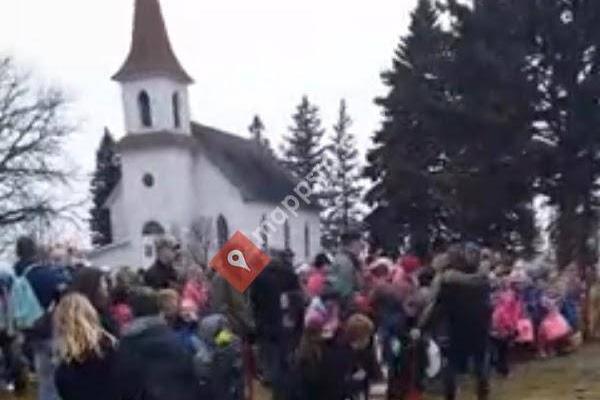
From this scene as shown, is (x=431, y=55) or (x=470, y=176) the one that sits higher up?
(x=431, y=55)

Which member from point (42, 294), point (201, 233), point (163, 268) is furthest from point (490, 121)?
point (201, 233)

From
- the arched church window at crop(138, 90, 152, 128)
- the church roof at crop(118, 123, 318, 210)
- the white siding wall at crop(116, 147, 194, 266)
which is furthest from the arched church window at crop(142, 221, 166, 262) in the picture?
the arched church window at crop(138, 90, 152, 128)

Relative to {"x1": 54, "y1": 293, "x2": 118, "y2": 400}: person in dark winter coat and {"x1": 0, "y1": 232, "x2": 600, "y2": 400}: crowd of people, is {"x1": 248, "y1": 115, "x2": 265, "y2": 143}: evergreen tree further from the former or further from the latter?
{"x1": 54, "y1": 293, "x2": 118, "y2": 400}: person in dark winter coat

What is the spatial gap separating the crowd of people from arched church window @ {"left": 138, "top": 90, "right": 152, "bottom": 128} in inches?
1621

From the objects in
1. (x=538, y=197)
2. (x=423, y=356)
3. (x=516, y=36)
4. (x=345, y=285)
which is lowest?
(x=423, y=356)

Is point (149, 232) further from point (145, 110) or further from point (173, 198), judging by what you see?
point (145, 110)

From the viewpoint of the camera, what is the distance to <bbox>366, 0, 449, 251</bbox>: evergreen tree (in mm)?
33344

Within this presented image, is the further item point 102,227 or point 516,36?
point 102,227

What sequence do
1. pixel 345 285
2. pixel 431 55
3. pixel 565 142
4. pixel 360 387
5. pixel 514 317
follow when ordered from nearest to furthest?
pixel 360 387
pixel 345 285
pixel 514 317
pixel 565 142
pixel 431 55

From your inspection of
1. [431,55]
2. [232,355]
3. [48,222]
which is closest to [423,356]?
[232,355]

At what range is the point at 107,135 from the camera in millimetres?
65375

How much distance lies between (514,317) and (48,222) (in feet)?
119

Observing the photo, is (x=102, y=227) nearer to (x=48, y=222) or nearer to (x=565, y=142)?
(x=48, y=222)

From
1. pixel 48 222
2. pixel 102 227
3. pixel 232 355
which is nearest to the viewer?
pixel 232 355
